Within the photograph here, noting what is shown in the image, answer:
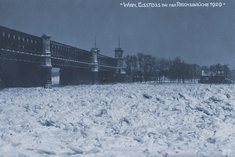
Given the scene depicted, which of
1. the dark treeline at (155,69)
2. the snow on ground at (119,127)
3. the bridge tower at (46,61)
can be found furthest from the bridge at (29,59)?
the dark treeline at (155,69)

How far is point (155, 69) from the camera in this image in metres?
83.1

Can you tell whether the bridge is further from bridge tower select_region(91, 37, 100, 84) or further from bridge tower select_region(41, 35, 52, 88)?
bridge tower select_region(91, 37, 100, 84)

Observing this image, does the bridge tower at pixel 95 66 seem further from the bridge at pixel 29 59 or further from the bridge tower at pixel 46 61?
the bridge tower at pixel 46 61

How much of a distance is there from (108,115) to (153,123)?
63.7 inches

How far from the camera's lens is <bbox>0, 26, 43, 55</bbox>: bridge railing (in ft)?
103

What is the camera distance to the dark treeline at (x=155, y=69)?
7462 cm

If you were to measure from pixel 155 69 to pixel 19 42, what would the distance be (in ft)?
170

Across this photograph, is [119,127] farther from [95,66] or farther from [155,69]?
[155,69]

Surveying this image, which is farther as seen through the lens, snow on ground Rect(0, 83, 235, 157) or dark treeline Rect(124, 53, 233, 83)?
dark treeline Rect(124, 53, 233, 83)

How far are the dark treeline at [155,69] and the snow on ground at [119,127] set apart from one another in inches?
2298

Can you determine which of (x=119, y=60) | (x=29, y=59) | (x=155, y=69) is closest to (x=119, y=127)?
(x=29, y=59)

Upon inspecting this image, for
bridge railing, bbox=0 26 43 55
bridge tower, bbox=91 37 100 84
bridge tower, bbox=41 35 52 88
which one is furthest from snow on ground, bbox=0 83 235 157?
bridge tower, bbox=91 37 100 84

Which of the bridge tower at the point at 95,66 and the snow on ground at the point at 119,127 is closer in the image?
the snow on ground at the point at 119,127

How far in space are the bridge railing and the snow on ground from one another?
18.7m
